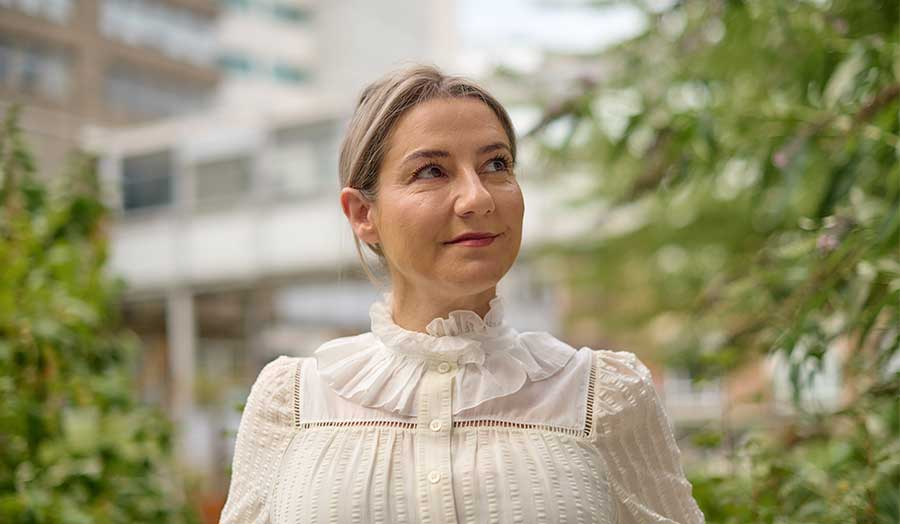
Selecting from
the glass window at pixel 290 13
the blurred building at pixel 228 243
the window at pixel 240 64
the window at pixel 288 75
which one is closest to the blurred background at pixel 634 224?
the window at pixel 240 64

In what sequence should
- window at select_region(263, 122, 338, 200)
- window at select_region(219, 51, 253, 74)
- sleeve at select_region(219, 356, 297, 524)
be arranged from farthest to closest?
1. window at select_region(263, 122, 338, 200)
2. window at select_region(219, 51, 253, 74)
3. sleeve at select_region(219, 356, 297, 524)

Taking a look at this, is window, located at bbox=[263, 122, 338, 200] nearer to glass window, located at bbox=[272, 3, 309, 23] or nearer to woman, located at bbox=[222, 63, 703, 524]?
glass window, located at bbox=[272, 3, 309, 23]

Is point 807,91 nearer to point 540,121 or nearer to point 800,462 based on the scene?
point 540,121

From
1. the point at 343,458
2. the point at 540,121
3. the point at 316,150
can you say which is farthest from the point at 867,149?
the point at 316,150

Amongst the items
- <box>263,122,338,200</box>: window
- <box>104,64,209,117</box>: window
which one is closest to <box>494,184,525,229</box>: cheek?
<box>104,64,209,117</box>: window

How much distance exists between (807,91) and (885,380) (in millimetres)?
531

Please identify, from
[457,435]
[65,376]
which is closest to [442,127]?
[457,435]

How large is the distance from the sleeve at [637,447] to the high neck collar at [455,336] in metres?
0.11

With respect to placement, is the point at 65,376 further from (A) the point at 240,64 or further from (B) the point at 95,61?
(A) the point at 240,64

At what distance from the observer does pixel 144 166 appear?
28.0ft

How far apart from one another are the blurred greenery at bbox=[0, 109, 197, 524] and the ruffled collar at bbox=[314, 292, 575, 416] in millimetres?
921

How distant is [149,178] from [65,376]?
6.83 meters

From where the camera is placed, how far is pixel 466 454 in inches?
33.6

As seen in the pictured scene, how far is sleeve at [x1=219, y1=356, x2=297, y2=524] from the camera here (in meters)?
Result: 0.94
